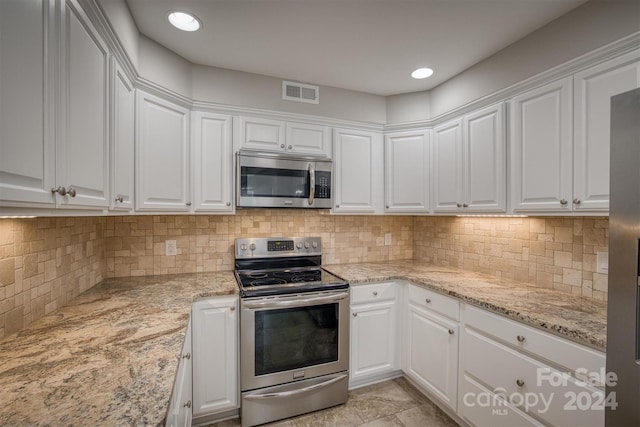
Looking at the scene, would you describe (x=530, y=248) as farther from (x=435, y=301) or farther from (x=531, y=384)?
(x=531, y=384)

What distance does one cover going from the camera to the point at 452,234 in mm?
2709

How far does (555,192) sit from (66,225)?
272 cm

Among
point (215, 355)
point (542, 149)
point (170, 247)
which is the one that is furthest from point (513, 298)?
point (170, 247)

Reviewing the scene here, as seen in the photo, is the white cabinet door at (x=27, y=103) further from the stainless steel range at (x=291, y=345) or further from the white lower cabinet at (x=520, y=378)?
the white lower cabinet at (x=520, y=378)

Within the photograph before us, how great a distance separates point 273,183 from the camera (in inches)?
90.1

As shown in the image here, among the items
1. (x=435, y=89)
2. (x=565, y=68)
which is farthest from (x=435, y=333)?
(x=435, y=89)

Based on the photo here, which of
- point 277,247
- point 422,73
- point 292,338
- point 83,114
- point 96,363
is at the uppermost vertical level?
point 422,73

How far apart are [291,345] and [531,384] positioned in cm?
137

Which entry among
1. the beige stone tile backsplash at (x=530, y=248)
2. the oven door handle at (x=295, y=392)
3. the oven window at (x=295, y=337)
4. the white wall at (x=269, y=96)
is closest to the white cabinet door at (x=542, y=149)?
the beige stone tile backsplash at (x=530, y=248)

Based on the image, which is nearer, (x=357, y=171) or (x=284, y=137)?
(x=284, y=137)

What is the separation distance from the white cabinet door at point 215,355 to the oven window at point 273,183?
0.81m

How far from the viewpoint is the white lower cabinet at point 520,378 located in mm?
1241

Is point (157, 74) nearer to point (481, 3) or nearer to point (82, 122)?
point (82, 122)

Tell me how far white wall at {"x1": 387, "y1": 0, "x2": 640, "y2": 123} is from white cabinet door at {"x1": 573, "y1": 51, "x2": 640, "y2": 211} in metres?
0.15
